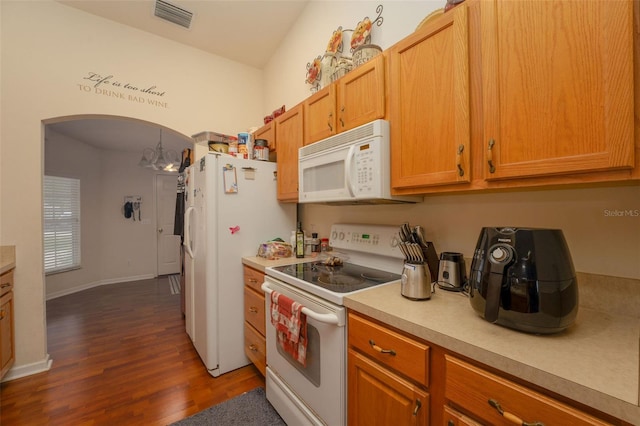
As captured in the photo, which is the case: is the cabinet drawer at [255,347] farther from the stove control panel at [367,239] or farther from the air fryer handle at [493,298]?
the air fryer handle at [493,298]

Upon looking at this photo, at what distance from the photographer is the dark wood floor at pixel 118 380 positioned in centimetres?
163

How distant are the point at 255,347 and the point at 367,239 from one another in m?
1.15

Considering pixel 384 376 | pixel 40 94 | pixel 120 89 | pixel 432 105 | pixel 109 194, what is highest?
pixel 120 89

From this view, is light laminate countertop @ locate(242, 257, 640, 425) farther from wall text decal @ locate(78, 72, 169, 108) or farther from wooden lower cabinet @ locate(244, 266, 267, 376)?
wall text decal @ locate(78, 72, 169, 108)

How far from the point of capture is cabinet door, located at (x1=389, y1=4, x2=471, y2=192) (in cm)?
103

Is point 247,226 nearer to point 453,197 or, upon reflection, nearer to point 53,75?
point 453,197

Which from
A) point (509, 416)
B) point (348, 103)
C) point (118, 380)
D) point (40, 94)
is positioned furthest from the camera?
point (40, 94)

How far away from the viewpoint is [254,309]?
191 centimetres

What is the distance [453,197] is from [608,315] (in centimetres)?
71

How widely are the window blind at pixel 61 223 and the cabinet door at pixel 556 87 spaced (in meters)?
5.64

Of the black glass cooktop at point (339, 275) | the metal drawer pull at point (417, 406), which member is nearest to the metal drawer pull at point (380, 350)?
the metal drawer pull at point (417, 406)

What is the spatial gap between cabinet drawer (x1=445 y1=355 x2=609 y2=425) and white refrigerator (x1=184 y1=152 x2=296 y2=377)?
5.49 ft

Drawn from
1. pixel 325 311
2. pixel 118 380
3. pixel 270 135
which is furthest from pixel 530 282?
pixel 118 380

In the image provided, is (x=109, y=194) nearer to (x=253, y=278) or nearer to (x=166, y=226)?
(x=166, y=226)
